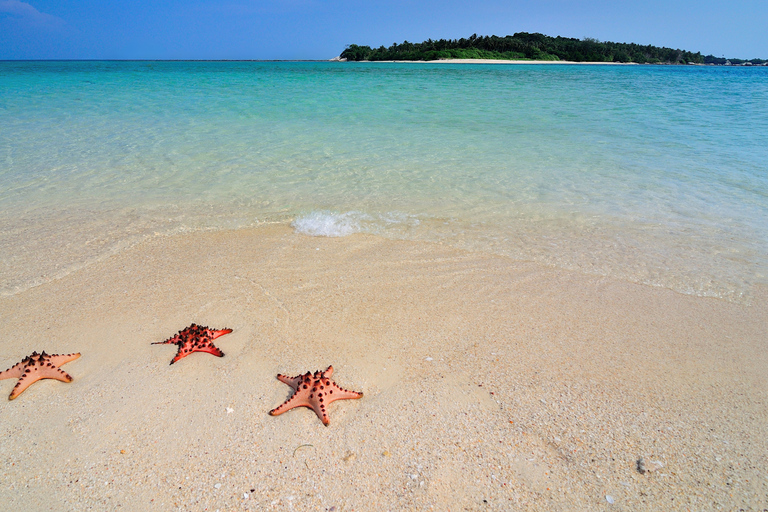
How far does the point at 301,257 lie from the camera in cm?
480

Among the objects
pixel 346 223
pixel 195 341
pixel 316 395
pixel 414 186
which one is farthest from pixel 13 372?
pixel 414 186

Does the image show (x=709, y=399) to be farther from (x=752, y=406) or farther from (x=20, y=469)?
(x=20, y=469)

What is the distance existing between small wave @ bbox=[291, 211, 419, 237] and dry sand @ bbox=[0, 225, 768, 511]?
1068 mm

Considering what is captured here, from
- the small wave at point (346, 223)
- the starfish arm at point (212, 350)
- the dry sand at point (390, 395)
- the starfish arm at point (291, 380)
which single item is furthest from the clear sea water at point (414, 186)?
the starfish arm at point (291, 380)

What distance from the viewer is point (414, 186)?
725 cm

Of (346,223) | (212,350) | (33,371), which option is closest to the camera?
(33,371)

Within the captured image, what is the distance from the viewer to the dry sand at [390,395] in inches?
88.7

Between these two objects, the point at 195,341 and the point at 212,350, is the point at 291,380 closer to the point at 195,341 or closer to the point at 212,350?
the point at 212,350

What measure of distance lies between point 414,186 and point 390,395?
4936 mm

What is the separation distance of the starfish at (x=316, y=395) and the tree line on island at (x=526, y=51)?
11286cm

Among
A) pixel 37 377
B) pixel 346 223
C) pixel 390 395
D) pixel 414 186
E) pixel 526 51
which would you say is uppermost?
pixel 526 51

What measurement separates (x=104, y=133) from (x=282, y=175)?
667 centimetres

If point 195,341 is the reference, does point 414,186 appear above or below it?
above

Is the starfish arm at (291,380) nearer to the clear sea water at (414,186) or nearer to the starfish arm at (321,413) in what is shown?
the starfish arm at (321,413)
